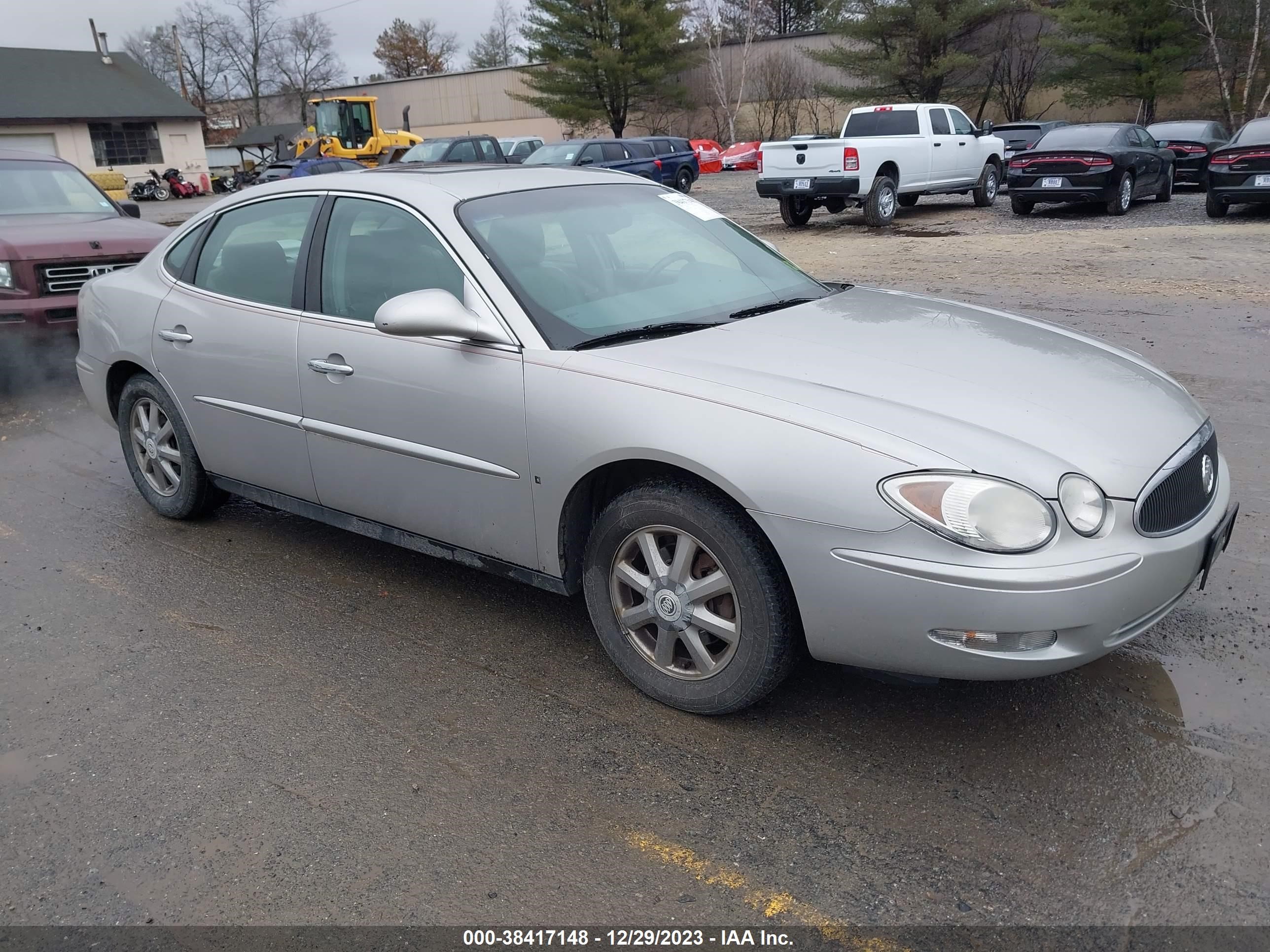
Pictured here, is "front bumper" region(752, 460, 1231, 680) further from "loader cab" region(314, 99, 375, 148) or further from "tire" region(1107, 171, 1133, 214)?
"loader cab" region(314, 99, 375, 148)

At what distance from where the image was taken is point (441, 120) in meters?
63.5

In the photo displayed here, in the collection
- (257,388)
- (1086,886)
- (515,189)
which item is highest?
(515,189)

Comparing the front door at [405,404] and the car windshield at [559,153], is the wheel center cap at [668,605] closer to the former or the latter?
the front door at [405,404]

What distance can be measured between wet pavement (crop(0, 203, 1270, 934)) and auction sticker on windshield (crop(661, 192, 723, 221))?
69.4 inches

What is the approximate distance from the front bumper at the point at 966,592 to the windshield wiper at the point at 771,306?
1.17m

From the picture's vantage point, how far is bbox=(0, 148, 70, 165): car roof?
9594 mm

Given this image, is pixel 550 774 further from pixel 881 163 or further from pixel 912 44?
pixel 912 44

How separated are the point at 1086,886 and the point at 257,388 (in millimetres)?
3465

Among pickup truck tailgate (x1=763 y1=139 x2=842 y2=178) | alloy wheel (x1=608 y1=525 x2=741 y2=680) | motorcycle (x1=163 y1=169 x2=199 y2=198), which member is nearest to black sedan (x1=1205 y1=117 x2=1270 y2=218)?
pickup truck tailgate (x1=763 y1=139 x2=842 y2=178)

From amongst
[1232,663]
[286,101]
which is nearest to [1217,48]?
[1232,663]

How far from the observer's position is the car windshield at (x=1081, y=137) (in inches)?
669

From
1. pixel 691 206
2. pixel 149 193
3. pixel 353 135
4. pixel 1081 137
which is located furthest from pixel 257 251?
pixel 149 193

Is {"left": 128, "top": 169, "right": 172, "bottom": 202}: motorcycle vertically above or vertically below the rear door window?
above

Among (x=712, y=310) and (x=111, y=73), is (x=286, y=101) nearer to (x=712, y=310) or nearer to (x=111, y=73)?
(x=111, y=73)
